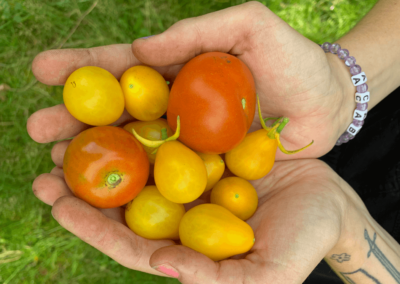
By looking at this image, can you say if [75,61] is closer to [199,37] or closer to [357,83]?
[199,37]

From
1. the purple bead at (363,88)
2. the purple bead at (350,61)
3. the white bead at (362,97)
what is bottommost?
the white bead at (362,97)

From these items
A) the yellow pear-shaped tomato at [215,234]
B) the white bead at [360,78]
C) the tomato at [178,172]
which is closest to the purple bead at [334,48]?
the white bead at [360,78]

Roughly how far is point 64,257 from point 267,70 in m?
2.90

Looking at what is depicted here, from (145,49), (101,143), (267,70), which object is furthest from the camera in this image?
(267,70)

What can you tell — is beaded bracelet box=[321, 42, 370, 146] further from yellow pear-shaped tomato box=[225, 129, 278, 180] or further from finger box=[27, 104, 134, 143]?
finger box=[27, 104, 134, 143]

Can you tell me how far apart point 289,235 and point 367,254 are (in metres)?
0.98

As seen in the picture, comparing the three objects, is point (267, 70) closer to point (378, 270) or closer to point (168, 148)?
point (168, 148)

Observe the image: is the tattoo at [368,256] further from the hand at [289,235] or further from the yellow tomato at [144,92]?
the yellow tomato at [144,92]

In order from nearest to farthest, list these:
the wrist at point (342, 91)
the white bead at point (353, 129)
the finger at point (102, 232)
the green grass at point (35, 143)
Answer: the finger at point (102, 232), the wrist at point (342, 91), the white bead at point (353, 129), the green grass at point (35, 143)

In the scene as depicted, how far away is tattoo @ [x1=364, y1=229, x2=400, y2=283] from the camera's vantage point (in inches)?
108

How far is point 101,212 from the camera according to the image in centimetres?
233

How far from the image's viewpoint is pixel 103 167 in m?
2.19

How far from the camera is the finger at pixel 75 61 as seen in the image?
2.47 meters

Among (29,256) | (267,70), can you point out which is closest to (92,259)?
(29,256)
